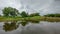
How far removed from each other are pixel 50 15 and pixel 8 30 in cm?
68

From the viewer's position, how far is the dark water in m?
2.36

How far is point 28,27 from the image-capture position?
2396 mm

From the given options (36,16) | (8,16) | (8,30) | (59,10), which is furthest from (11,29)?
(59,10)

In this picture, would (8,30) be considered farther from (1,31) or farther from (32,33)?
(32,33)

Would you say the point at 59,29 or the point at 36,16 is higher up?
the point at 36,16

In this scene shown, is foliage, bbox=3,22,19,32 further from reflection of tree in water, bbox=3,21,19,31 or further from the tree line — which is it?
the tree line

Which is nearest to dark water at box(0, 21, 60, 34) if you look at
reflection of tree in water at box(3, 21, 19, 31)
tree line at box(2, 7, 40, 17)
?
reflection of tree in water at box(3, 21, 19, 31)

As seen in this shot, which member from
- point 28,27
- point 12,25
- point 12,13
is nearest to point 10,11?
point 12,13

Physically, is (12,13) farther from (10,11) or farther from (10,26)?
(10,26)

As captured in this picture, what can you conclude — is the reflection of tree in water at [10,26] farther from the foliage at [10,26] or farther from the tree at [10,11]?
the tree at [10,11]

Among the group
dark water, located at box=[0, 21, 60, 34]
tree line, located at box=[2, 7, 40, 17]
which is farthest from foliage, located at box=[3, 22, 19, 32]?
tree line, located at box=[2, 7, 40, 17]

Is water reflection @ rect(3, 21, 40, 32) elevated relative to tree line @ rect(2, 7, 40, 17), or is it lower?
lower

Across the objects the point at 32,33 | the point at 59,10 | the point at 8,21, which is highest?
the point at 59,10

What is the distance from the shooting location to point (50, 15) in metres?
2.41
